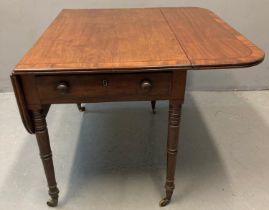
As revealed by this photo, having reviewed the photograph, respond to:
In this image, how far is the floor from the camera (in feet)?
4.63

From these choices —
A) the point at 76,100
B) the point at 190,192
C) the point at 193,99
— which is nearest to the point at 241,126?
the point at 193,99

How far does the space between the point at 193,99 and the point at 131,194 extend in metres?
1.17

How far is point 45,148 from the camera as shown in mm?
1195

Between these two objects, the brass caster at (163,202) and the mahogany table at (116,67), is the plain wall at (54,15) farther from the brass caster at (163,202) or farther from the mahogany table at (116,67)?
the brass caster at (163,202)

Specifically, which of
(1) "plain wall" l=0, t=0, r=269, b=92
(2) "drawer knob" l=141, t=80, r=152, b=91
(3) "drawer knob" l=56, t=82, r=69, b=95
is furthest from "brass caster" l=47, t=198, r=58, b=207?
(1) "plain wall" l=0, t=0, r=269, b=92

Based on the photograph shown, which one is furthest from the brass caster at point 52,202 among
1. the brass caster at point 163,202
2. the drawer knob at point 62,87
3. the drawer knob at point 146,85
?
the drawer knob at point 146,85

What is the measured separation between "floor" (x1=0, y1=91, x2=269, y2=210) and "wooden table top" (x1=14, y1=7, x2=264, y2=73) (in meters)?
0.73

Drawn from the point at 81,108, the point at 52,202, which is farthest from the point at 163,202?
the point at 81,108

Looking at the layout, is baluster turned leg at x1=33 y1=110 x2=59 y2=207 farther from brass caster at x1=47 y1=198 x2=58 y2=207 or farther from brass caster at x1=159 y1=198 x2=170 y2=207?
brass caster at x1=159 y1=198 x2=170 y2=207

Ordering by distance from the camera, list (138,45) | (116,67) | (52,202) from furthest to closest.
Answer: (52,202)
(138,45)
(116,67)

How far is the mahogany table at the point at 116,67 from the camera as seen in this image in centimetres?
98

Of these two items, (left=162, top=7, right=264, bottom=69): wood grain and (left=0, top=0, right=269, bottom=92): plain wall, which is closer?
(left=162, top=7, right=264, bottom=69): wood grain

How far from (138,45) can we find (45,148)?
0.58 m

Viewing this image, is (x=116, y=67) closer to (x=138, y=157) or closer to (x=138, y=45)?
(x=138, y=45)
